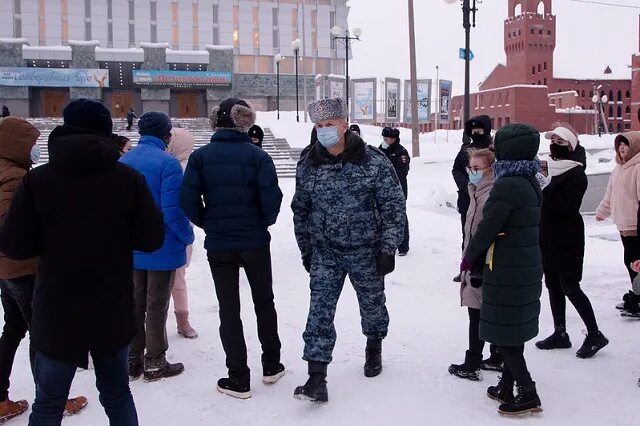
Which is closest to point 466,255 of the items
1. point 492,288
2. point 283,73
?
point 492,288

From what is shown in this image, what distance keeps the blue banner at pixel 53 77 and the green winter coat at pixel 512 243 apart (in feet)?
155

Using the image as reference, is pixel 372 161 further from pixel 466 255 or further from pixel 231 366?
pixel 231 366

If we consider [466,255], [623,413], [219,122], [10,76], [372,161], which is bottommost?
[623,413]

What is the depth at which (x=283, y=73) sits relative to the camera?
2334 inches

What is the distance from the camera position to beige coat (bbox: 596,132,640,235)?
5.41 meters

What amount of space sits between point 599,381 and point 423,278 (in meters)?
3.39

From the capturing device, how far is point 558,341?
5.04 metres

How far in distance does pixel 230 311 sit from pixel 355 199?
3.91ft

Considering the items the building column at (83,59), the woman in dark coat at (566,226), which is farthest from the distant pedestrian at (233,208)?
the building column at (83,59)

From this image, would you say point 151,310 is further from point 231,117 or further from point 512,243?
point 512,243

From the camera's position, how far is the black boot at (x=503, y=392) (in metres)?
3.94

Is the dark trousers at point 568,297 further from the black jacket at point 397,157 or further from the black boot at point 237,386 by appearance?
the black jacket at point 397,157

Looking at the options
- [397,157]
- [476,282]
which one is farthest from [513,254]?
[397,157]

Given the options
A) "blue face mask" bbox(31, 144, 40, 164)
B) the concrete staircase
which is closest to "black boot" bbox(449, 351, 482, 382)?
"blue face mask" bbox(31, 144, 40, 164)
